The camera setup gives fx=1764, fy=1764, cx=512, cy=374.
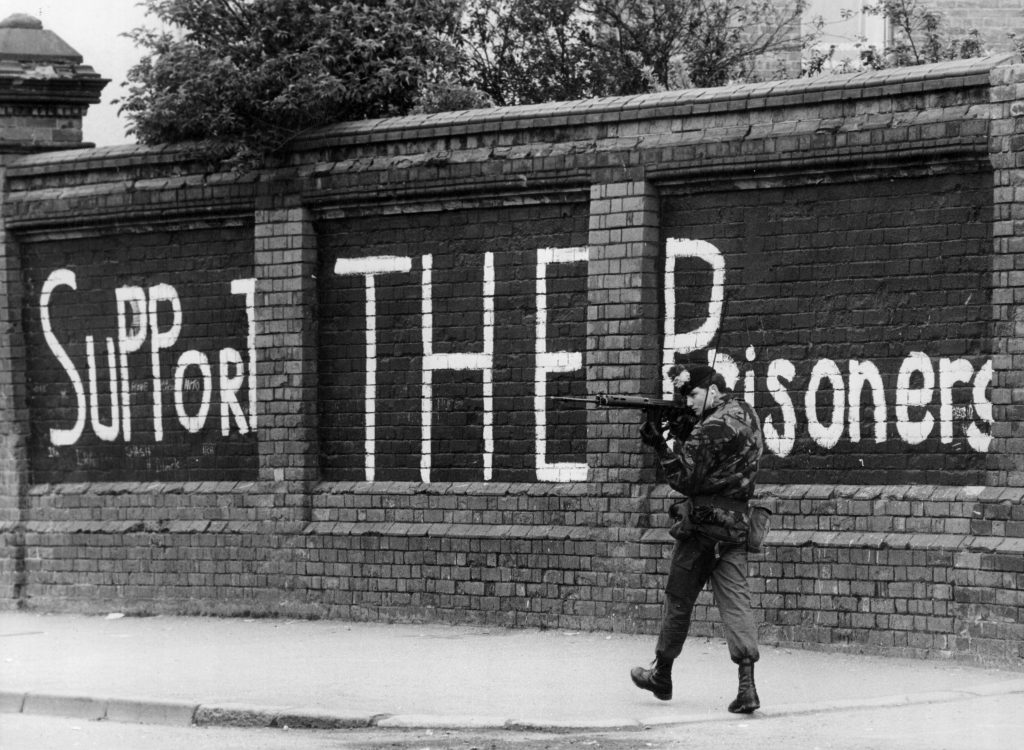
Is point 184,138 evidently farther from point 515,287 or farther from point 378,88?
point 515,287

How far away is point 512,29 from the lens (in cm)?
1620

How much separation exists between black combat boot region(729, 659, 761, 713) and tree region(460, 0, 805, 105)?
295 inches

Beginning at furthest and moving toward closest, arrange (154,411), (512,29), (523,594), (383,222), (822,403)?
(512,29) → (154,411) → (383,222) → (523,594) → (822,403)

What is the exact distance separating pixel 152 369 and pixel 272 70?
8.90 feet

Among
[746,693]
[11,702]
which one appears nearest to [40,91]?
[11,702]

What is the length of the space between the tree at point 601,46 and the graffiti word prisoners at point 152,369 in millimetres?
3654

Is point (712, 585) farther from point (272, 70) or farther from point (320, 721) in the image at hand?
point (272, 70)

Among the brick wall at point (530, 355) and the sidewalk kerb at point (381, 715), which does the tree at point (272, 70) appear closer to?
the brick wall at point (530, 355)

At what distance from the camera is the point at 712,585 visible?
9.48 m

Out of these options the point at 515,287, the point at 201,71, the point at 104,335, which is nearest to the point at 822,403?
the point at 515,287

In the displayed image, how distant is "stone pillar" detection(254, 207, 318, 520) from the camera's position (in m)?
13.6

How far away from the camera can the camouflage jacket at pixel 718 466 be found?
9.23m

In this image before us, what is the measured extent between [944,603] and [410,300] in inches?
183

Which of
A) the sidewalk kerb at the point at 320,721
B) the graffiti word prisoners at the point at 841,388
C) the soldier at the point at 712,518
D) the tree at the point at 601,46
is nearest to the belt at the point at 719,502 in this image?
the soldier at the point at 712,518
